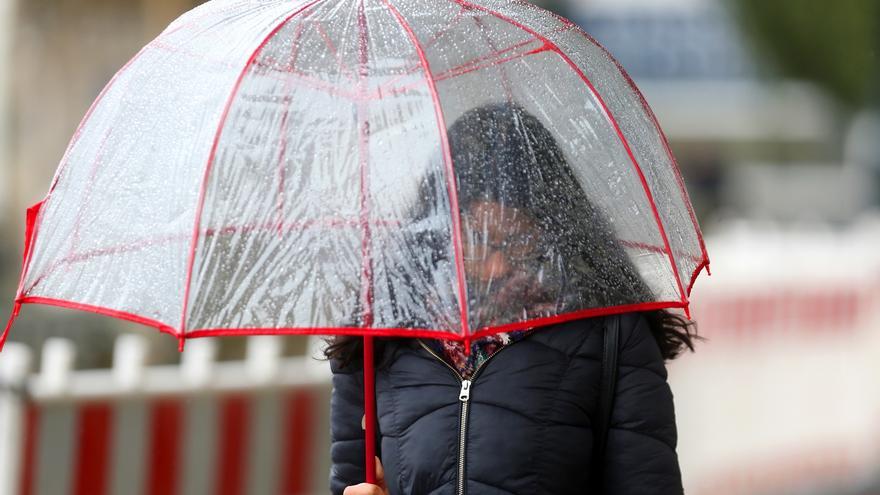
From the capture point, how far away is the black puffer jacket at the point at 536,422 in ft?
Result: 9.31

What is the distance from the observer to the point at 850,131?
27859 millimetres

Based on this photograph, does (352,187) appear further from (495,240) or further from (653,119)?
(653,119)

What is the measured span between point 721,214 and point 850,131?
5947mm

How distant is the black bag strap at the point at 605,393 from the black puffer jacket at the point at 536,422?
1 centimetres

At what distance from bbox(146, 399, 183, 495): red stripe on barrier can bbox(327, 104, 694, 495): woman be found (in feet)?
10.6

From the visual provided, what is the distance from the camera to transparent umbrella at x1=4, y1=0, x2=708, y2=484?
8.86 ft

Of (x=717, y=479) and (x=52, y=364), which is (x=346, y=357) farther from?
(x=717, y=479)

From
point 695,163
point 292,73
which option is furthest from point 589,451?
point 695,163

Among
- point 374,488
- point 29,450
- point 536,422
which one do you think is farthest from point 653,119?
point 29,450

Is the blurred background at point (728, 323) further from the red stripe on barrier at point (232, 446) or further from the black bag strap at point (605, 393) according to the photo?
the black bag strap at point (605, 393)

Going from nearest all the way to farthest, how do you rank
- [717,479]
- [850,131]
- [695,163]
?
[717,479], [850,131], [695,163]

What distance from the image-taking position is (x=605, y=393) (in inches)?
113

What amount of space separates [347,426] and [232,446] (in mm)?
3409

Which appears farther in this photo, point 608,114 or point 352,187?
point 608,114
